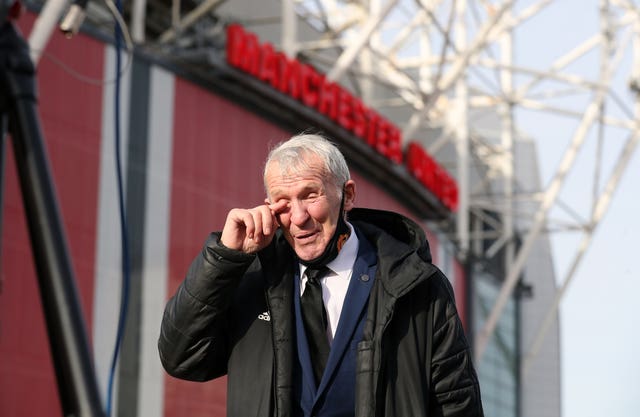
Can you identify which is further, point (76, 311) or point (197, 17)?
point (197, 17)

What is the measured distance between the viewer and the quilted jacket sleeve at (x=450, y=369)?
11.1ft

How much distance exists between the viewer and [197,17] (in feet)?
61.6

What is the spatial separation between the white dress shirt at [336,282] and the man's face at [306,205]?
0.10 m

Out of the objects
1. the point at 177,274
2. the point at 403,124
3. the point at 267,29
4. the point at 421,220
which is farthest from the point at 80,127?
the point at 403,124

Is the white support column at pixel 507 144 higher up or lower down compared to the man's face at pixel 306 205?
higher up

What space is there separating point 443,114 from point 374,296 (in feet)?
84.7

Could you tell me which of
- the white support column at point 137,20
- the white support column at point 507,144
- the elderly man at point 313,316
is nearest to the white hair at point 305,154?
the elderly man at point 313,316

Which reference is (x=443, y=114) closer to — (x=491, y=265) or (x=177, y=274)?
(x=491, y=265)

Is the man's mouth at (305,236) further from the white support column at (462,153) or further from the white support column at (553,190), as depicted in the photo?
the white support column at (462,153)

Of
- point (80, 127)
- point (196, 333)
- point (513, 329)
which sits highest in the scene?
point (80, 127)

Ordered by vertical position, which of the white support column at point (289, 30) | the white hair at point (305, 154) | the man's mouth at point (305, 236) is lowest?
the man's mouth at point (305, 236)

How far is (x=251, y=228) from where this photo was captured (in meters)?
3.20

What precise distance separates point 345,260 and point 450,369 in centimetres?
40

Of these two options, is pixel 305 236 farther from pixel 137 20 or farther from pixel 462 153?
pixel 462 153
